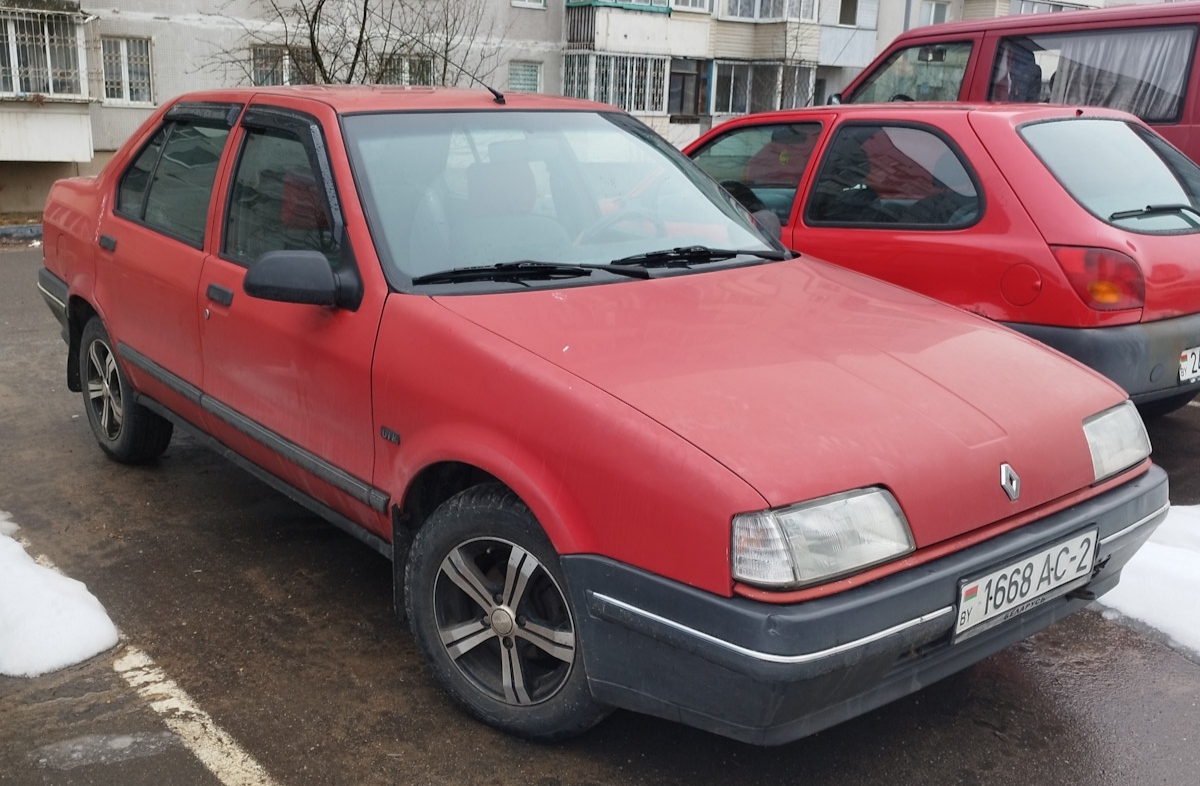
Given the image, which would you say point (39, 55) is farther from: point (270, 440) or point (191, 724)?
point (191, 724)

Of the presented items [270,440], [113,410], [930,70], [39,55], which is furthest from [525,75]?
[270,440]

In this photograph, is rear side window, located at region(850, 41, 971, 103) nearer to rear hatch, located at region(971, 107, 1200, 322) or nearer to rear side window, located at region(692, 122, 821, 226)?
rear side window, located at region(692, 122, 821, 226)

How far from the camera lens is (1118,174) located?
5129 mm

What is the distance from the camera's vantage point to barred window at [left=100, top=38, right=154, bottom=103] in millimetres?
20188

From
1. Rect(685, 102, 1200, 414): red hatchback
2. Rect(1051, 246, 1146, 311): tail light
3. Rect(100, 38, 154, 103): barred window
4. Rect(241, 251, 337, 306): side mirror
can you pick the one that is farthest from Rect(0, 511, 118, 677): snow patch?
Rect(100, 38, 154, 103): barred window

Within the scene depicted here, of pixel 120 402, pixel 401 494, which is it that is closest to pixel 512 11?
pixel 120 402

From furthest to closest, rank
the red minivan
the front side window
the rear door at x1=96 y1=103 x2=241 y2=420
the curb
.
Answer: the curb → the red minivan → the rear door at x1=96 y1=103 x2=241 y2=420 → the front side window

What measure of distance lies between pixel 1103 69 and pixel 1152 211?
106 inches

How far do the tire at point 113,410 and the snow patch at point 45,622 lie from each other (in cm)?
106

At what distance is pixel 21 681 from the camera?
332 cm

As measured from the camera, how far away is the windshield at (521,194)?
3432mm

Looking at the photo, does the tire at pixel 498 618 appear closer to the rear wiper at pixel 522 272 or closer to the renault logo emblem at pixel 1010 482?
the rear wiper at pixel 522 272

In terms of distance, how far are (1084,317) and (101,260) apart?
4.03m

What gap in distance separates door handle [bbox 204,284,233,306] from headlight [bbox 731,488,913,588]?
2201mm
